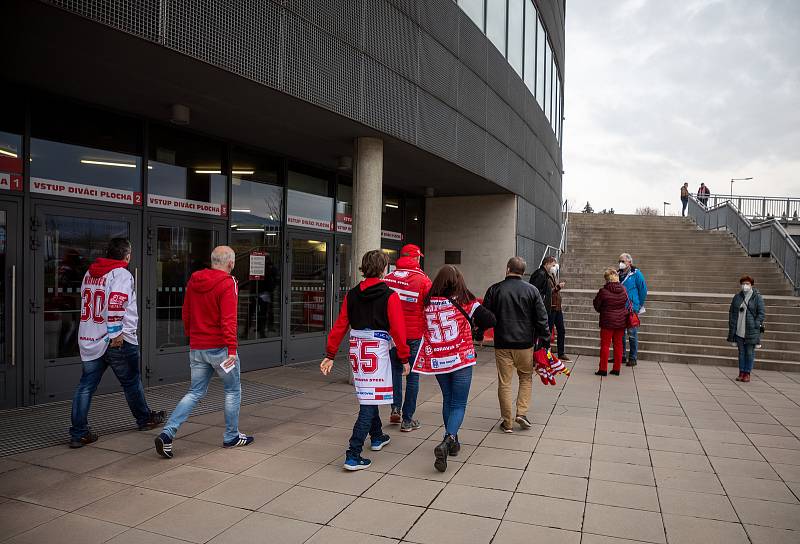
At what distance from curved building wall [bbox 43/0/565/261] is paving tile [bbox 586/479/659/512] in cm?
508

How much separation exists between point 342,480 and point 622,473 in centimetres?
229

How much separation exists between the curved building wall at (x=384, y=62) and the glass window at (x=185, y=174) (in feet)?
8.10

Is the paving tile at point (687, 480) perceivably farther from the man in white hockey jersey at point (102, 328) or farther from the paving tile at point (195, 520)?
the man in white hockey jersey at point (102, 328)

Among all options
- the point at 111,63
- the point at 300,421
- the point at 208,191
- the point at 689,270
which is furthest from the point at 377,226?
the point at 689,270

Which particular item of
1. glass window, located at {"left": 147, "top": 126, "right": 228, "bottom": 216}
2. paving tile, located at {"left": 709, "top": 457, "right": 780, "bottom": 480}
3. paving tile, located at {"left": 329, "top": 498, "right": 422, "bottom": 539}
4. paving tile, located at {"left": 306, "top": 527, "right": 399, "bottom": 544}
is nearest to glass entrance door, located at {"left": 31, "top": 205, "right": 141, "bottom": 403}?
glass window, located at {"left": 147, "top": 126, "right": 228, "bottom": 216}

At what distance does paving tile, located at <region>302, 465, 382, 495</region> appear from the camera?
14.2 feet

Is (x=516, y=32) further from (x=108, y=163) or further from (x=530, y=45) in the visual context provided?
(x=108, y=163)

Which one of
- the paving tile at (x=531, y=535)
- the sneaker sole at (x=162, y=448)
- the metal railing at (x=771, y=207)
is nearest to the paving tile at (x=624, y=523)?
the paving tile at (x=531, y=535)

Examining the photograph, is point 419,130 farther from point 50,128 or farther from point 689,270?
point 689,270

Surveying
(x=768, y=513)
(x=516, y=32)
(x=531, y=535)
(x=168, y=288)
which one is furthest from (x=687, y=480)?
(x=516, y=32)

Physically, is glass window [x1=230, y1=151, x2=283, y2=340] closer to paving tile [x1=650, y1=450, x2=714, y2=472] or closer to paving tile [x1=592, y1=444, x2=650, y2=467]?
paving tile [x1=592, y1=444, x2=650, y2=467]

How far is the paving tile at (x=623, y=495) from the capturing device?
4.11 metres

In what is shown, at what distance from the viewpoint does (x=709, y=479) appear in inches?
184

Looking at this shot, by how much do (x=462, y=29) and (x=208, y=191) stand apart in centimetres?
550
